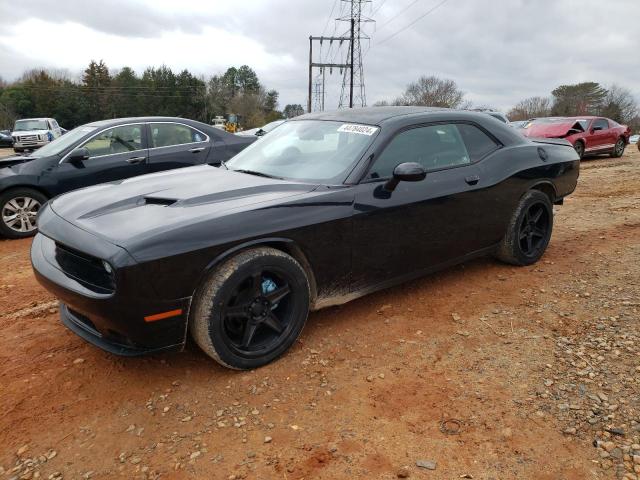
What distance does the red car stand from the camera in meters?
14.7

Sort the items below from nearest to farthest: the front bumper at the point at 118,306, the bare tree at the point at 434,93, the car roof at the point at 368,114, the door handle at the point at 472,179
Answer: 1. the front bumper at the point at 118,306
2. the car roof at the point at 368,114
3. the door handle at the point at 472,179
4. the bare tree at the point at 434,93

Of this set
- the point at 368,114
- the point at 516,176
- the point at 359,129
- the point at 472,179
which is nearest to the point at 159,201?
the point at 359,129

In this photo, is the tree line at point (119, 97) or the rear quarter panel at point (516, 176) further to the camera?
the tree line at point (119, 97)

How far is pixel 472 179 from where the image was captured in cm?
391

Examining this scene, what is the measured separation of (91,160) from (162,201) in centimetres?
396

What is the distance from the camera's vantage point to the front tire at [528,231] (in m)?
4.41

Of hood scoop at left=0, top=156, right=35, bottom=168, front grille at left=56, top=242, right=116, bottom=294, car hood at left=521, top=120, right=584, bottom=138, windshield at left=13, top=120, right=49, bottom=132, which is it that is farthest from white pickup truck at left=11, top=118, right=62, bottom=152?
front grille at left=56, top=242, right=116, bottom=294

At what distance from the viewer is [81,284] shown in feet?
8.54

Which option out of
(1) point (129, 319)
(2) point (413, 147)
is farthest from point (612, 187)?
(1) point (129, 319)

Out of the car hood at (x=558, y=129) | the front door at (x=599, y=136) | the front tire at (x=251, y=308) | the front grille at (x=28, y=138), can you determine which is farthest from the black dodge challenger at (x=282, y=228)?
the front grille at (x=28, y=138)

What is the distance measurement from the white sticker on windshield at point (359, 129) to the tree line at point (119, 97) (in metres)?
58.6

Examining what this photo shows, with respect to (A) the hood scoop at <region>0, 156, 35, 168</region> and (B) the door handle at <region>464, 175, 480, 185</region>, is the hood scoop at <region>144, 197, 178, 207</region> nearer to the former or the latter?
(B) the door handle at <region>464, 175, 480, 185</region>

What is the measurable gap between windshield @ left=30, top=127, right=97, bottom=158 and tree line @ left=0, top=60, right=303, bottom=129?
54.0 m

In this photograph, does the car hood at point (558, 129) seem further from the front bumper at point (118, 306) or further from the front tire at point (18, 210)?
the front bumper at point (118, 306)
